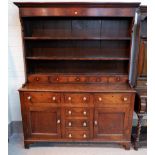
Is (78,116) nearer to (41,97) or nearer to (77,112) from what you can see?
(77,112)

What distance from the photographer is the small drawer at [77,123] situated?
2.25m

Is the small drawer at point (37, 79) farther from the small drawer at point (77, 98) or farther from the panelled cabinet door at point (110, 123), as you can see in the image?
the panelled cabinet door at point (110, 123)

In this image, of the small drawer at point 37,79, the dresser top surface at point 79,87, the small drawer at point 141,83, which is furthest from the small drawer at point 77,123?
the small drawer at point 141,83

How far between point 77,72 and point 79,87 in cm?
33

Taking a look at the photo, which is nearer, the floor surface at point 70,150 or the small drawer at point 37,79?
the floor surface at point 70,150

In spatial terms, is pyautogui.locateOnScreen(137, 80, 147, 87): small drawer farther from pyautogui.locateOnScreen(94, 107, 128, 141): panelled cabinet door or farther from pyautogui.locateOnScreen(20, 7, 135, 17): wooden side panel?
pyautogui.locateOnScreen(20, 7, 135, 17): wooden side panel

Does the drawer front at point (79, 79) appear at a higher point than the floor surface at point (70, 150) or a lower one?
higher

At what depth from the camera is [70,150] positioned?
2.35 meters

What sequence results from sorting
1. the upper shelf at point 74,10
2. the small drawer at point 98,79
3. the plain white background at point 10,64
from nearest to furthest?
the plain white background at point 10,64, the upper shelf at point 74,10, the small drawer at point 98,79

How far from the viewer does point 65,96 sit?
218 centimetres

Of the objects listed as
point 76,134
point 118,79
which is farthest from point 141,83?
point 76,134

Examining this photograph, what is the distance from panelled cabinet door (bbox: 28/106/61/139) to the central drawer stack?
0.36ft

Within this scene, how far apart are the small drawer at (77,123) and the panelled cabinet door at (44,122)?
123 mm
